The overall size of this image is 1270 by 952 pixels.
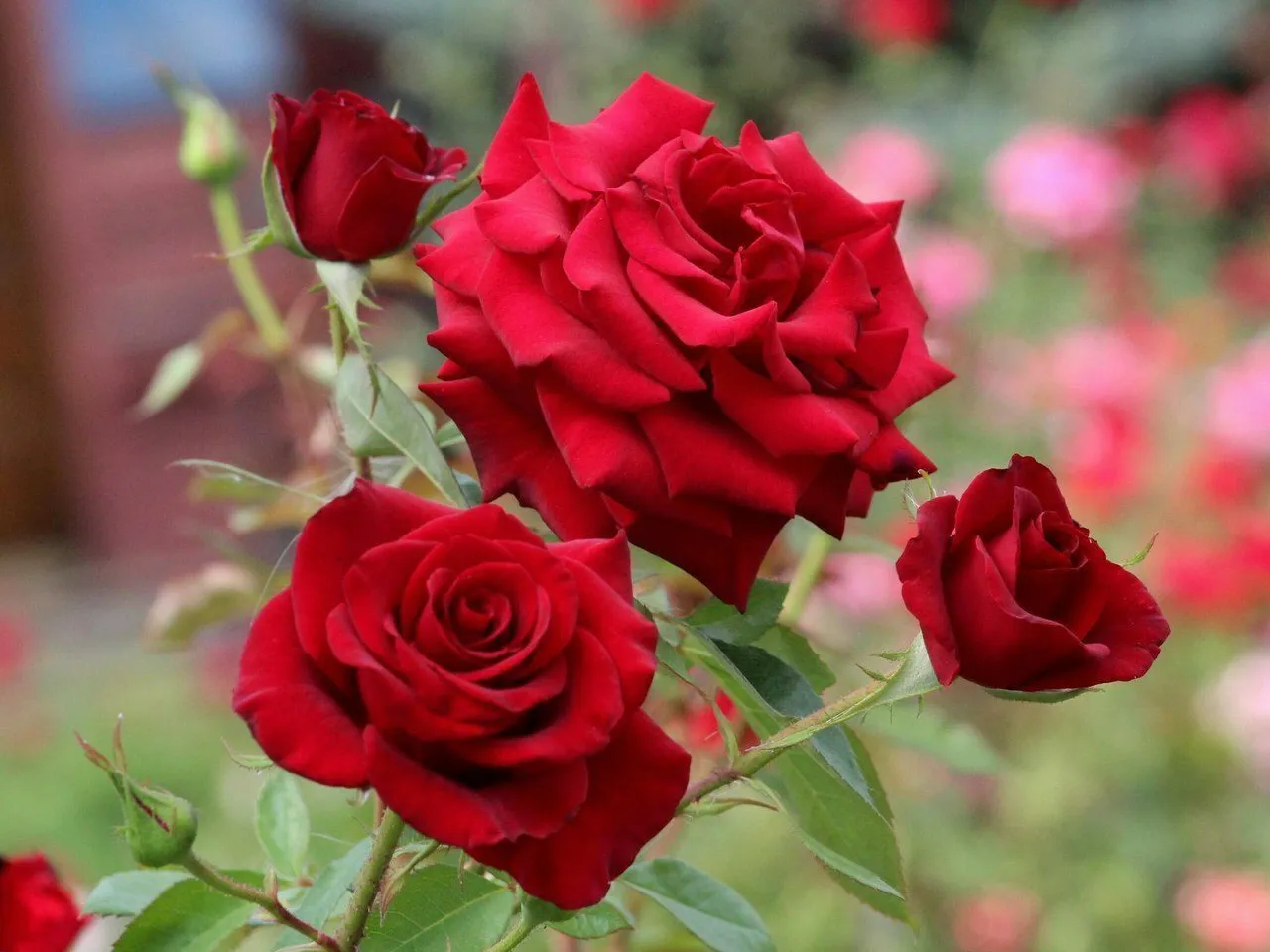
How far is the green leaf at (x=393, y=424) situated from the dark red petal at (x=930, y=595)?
0.11m

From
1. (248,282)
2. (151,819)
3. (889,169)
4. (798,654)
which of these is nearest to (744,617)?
(798,654)

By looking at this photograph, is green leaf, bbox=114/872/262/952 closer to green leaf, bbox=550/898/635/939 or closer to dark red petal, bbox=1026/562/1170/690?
green leaf, bbox=550/898/635/939

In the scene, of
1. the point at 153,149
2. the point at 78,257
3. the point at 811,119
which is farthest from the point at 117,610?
the point at 811,119

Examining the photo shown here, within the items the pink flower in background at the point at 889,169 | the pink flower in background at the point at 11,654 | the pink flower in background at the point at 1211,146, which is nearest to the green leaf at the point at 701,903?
the pink flower in background at the point at 889,169

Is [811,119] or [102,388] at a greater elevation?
[811,119]

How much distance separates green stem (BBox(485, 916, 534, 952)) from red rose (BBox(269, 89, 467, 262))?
157mm

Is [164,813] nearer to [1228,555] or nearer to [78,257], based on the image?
Answer: [1228,555]

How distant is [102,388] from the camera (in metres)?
2.71

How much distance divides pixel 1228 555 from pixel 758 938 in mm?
1155

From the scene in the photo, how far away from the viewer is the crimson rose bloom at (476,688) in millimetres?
232

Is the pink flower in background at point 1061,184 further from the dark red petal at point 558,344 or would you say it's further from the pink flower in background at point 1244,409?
the dark red petal at point 558,344

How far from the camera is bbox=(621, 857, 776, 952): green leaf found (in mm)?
349

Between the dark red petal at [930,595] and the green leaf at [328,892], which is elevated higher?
the dark red petal at [930,595]

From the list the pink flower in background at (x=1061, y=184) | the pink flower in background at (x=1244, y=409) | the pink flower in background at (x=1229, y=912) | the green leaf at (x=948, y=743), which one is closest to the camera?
the green leaf at (x=948, y=743)
